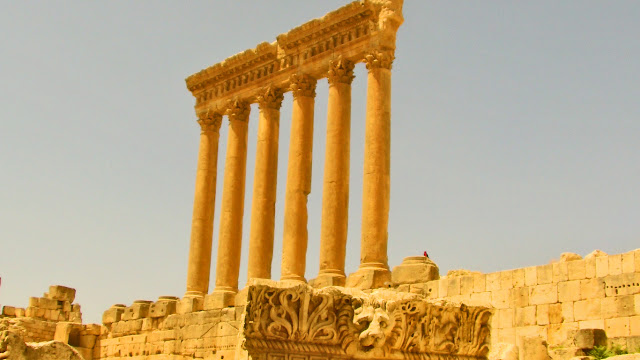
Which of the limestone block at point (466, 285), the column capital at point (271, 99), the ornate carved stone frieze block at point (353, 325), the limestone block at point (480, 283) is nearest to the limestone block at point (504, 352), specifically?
the ornate carved stone frieze block at point (353, 325)

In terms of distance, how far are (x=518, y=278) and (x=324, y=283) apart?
24.6 ft

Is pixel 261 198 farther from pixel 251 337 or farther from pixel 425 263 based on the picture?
pixel 251 337

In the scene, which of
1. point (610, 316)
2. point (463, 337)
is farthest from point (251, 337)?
point (610, 316)

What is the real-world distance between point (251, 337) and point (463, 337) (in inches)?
96.7

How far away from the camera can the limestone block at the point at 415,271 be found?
808 inches

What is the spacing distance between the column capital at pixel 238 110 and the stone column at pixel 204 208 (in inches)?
46.7

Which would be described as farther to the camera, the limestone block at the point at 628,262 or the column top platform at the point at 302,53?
the column top platform at the point at 302,53

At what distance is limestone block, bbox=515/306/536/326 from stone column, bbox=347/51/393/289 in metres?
5.77

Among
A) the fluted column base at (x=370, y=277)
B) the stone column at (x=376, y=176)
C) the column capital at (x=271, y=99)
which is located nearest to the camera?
the fluted column base at (x=370, y=277)

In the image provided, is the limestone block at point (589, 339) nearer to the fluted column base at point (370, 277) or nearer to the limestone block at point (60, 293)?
the fluted column base at point (370, 277)

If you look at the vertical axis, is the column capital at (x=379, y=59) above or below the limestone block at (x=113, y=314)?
above

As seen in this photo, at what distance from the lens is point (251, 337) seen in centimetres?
778

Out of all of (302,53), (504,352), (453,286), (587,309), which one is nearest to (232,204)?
(302,53)

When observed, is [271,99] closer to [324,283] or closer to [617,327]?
[324,283]
